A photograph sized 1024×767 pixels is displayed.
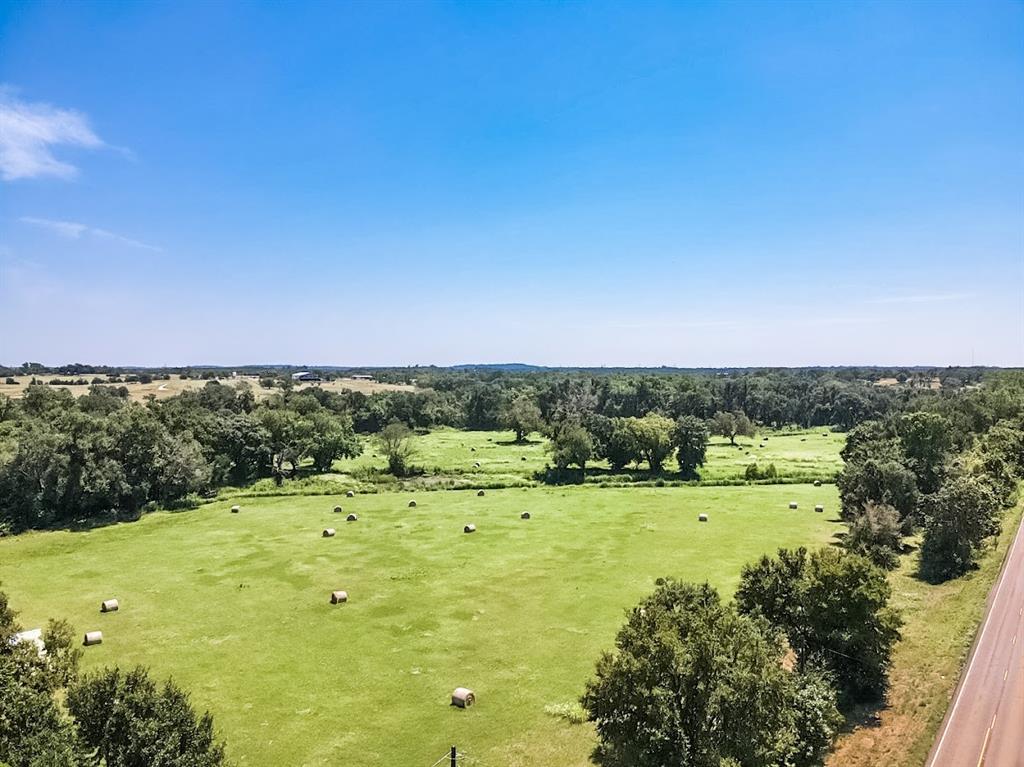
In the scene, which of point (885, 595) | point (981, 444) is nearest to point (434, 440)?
point (981, 444)

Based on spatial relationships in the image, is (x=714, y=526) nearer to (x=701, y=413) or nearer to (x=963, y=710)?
(x=963, y=710)

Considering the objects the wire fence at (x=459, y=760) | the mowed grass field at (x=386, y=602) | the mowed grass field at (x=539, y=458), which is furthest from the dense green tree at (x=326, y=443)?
the wire fence at (x=459, y=760)

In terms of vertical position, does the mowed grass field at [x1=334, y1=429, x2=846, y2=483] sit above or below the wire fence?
above

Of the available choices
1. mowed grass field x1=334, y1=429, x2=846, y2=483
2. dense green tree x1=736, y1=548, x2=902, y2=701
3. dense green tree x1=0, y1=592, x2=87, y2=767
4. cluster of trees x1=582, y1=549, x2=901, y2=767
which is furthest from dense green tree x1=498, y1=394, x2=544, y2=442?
dense green tree x1=0, y1=592, x2=87, y2=767

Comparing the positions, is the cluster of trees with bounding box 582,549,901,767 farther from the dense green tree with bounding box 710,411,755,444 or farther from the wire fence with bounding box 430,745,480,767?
the dense green tree with bounding box 710,411,755,444

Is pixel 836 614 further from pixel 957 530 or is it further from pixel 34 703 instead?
pixel 34 703

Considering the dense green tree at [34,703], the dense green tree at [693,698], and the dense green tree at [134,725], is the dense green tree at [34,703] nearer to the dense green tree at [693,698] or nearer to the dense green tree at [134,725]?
the dense green tree at [134,725]
